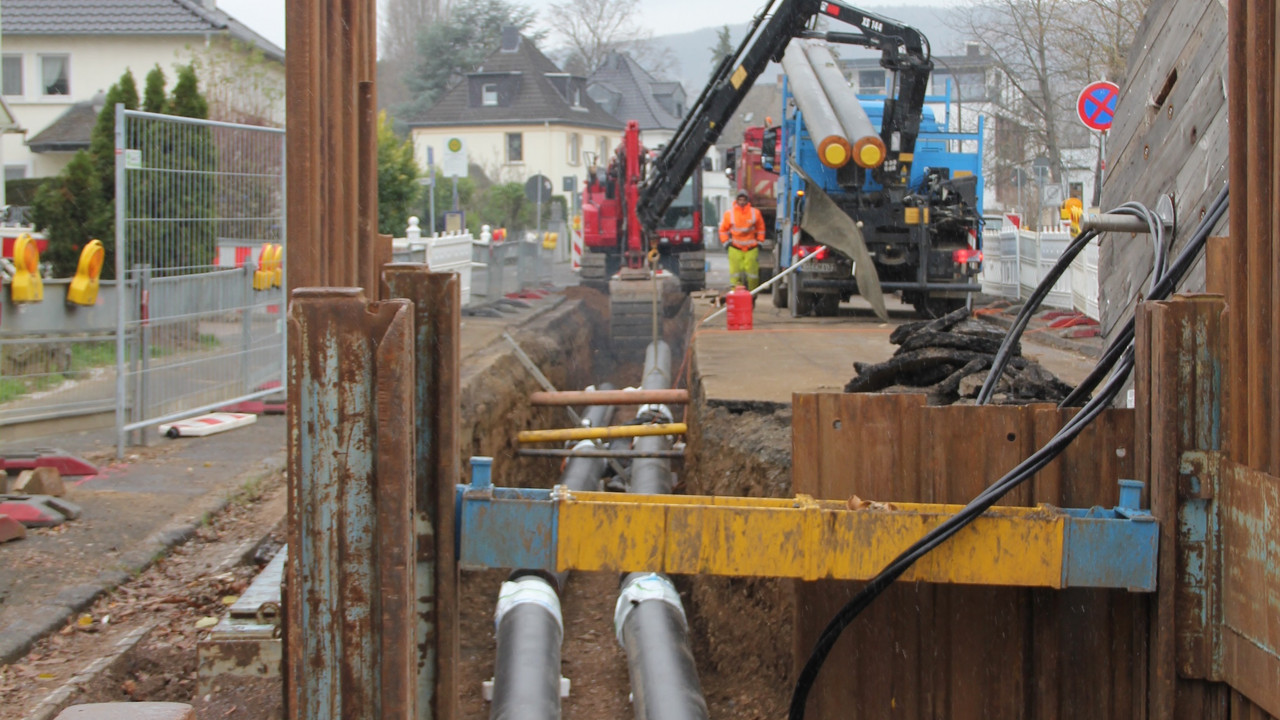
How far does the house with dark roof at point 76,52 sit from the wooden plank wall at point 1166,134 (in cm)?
2803

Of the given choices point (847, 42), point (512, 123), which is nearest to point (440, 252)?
point (847, 42)

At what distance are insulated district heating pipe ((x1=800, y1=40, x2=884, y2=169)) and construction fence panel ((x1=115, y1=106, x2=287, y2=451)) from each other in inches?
239

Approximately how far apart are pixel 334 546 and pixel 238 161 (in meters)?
7.53

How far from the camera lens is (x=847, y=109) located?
1366 centimetres

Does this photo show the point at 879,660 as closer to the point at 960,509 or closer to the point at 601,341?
the point at 960,509

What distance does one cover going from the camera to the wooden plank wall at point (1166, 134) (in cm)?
423

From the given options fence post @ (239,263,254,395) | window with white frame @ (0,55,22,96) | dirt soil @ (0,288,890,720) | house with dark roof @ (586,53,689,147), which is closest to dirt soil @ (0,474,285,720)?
dirt soil @ (0,288,890,720)

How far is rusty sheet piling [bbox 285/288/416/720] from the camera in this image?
2.90 meters

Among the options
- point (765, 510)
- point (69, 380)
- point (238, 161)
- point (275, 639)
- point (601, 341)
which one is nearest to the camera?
point (765, 510)

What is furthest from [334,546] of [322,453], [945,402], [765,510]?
[945,402]

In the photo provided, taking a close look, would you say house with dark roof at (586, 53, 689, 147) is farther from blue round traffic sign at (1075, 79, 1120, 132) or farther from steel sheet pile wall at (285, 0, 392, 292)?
steel sheet pile wall at (285, 0, 392, 292)

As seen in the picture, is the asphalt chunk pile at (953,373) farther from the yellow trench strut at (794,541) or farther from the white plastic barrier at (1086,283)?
the white plastic barrier at (1086,283)

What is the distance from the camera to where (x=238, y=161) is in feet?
32.0

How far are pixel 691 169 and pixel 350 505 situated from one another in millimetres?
14388
